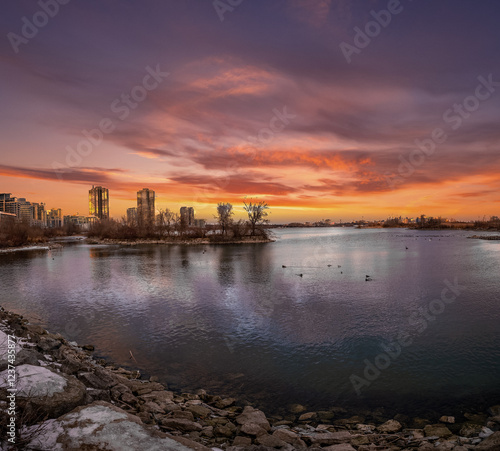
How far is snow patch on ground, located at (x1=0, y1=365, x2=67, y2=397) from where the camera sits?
8.26 metres

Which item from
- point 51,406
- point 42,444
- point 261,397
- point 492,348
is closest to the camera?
point 42,444

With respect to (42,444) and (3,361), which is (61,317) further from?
(42,444)

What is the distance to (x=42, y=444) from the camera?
6957 millimetres

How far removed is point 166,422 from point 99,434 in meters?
3.05

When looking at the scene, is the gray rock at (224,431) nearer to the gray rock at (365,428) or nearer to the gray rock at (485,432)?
the gray rock at (365,428)

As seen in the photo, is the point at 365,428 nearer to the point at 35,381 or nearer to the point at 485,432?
the point at 485,432

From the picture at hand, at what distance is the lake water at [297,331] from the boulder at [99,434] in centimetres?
601

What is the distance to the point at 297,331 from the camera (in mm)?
20953

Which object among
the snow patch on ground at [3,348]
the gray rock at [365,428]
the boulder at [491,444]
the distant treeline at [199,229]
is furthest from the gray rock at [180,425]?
the distant treeline at [199,229]

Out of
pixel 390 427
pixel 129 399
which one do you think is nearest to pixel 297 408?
pixel 390 427

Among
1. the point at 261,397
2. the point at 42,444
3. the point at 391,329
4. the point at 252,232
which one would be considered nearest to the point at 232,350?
the point at 261,397

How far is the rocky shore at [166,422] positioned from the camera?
7.39 m

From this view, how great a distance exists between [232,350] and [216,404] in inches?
224

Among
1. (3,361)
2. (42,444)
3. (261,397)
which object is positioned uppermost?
(3,361)
